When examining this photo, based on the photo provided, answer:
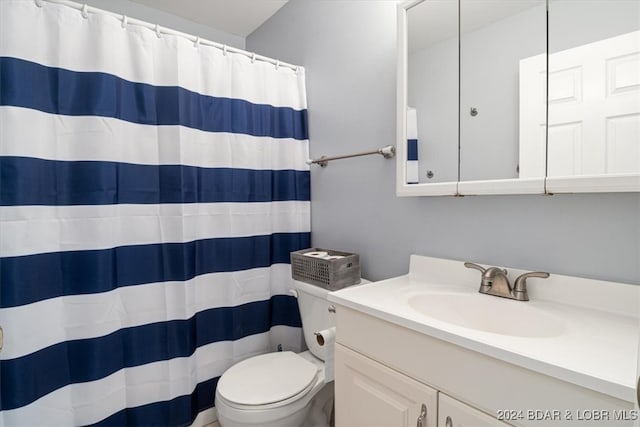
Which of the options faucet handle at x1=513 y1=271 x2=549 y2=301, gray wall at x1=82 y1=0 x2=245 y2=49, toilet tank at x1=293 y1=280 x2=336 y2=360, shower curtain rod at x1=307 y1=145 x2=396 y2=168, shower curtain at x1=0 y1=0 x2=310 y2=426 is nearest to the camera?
faucet handle at x1=513 y1=271 x2=549 y2=301

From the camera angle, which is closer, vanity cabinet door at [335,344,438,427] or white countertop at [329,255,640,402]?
white countertop at [329,255,640,402]

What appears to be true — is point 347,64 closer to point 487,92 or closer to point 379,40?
point 379,40

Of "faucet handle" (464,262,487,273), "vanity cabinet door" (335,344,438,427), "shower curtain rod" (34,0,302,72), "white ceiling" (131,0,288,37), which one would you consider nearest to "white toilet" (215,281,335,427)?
"vanity cabinet door" (335,344,438,427)

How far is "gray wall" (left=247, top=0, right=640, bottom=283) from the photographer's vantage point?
2.87ft

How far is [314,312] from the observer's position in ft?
5.11

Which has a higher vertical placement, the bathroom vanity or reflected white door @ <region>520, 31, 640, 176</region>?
reflected white door @ <region>520, 31, 640, 176</region>

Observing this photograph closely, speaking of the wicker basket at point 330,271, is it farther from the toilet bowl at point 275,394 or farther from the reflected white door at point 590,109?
the reflected white door at point 590,109

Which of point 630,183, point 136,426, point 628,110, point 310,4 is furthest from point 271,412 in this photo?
point 310,4

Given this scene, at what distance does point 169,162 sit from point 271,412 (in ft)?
3.87

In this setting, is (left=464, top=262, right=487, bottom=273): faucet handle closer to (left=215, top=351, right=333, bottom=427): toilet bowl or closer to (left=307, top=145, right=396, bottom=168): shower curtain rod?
(left=307, top=145, right=396, bottom=168): shower curtain rod

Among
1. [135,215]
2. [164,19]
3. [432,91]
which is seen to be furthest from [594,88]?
[164,19]

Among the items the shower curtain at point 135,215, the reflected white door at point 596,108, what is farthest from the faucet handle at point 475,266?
the shower curtain at point 135,215

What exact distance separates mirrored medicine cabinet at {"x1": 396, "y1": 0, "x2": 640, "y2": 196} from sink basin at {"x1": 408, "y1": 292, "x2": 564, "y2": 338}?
36 cm

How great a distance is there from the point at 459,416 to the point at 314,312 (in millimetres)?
913
